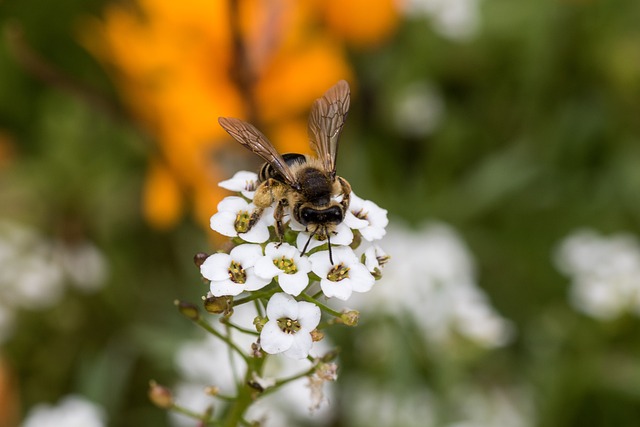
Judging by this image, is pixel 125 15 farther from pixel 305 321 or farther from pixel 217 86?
pixel 305 321

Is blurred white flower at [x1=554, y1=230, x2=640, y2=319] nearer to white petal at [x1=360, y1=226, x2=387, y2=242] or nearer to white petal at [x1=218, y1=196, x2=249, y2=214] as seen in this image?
white petal at [x1=360, y1=226, x2=387, y2=242]

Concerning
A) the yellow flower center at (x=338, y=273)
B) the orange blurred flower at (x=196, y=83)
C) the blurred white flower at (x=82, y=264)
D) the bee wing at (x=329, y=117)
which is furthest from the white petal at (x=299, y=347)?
the blurred white flower at (x=82, y=264)

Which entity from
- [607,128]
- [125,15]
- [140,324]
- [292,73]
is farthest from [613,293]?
[125,15]

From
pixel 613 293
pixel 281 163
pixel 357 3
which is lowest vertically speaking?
pixel 281 163

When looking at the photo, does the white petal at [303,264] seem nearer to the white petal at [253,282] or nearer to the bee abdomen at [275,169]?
the white petal at [253,282]

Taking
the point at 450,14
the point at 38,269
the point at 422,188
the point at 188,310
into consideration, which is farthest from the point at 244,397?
the point at 450,14

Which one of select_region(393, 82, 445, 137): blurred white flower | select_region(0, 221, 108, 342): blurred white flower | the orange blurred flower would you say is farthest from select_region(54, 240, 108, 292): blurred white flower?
select_region(393, 82, 445, 137): blurred white flower

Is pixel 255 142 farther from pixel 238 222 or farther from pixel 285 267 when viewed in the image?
pixel 285 267
